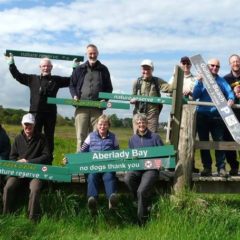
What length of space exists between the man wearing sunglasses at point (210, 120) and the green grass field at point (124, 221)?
0.84 m

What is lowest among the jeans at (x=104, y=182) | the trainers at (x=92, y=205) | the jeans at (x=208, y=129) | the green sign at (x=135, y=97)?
the trainers at (x=92, y=205)

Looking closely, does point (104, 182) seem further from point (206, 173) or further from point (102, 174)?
point (206, 173)

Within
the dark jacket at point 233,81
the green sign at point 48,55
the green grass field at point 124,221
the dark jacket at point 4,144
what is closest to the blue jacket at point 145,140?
the green grass field at point 124,221

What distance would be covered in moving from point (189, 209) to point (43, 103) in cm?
333

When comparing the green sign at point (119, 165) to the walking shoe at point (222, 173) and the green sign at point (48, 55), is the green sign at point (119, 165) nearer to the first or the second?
the walking shoe at point (222, 173)

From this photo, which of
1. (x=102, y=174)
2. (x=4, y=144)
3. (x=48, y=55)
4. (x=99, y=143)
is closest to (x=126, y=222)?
(x=102, y=174)

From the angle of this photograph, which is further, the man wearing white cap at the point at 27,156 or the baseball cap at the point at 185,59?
the baseball cap at the point at 185,59

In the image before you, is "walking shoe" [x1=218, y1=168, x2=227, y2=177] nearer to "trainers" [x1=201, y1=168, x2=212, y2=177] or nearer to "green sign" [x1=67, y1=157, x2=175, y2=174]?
"trainers" [x1=201, y1=168, x2=212, y2=177]

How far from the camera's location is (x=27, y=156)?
24.8 feet

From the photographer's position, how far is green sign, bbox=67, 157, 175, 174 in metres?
7.32

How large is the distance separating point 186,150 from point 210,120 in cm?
85

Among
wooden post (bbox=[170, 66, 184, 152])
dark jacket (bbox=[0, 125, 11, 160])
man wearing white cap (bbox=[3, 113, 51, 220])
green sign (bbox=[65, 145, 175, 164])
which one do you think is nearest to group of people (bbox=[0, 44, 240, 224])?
man wearing white cap (bbox=[3, 113, 51, 220])

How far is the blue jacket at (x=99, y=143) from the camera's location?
762cm

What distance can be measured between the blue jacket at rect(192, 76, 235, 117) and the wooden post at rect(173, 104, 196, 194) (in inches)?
18.8
